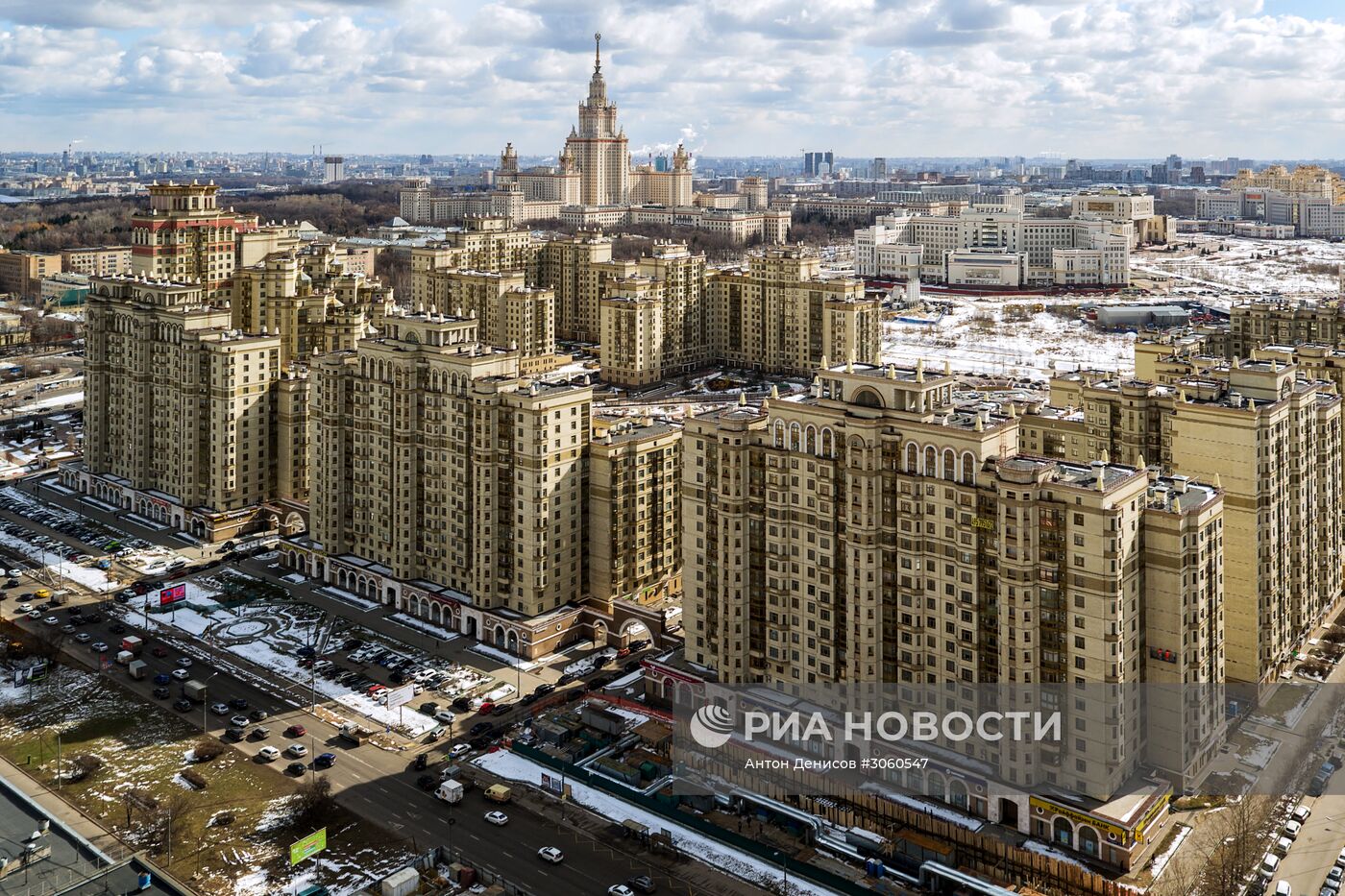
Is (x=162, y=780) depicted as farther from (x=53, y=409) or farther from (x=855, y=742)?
(x=53, y=409)

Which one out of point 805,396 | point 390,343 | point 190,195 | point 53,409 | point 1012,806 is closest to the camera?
point 1012,806

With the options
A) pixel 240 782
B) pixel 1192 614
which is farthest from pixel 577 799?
pixel 1192 614

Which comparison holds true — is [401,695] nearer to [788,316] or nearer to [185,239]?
[185,239]

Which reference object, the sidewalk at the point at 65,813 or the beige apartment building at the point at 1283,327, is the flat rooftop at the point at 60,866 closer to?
the sidewalk at the point at 65,813

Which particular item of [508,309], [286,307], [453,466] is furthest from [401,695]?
[508,309]

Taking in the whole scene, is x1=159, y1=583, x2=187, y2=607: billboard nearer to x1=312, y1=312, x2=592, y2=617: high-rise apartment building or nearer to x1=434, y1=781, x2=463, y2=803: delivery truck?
x1=312, y1=312, x2=592, y2=617: high-rise apartment building

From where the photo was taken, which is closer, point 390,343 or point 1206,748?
point 1206,748
